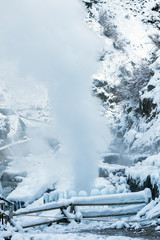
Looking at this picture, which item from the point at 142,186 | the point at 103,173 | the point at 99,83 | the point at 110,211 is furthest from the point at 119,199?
the point at 99,83

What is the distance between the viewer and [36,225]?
7867 millimetres

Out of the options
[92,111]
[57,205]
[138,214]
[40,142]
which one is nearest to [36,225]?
[57,205]

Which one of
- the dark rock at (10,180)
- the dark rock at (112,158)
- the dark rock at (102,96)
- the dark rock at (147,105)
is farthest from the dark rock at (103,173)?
the dark rock at (102,96)

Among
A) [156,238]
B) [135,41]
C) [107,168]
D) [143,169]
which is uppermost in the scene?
[135,41]

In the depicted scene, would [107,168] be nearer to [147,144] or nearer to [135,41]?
[147,144]

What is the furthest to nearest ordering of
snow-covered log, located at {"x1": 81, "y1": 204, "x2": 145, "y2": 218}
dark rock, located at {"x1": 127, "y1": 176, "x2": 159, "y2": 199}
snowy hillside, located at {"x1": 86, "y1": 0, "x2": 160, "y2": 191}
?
snowy hillside, located at {"x1": 86, "y1": 0, "x2": 160, "y2": 191}
dark rock, located at {"x1": 127, "y1": 176, "x2": 159, "y2": 199}
snow-covered log, located at {"x1": 81, "y1": 204, "x2": 145, "y2": 218}

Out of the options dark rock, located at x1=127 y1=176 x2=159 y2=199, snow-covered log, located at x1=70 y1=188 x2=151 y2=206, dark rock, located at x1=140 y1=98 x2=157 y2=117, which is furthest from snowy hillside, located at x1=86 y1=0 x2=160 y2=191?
snow-covered log, located at x1=70 y1=188 x2=151 y2=206

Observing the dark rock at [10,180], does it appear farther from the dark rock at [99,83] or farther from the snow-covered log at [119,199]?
the dark rock at [99,83]

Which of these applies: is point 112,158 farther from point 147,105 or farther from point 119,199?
point 119,199

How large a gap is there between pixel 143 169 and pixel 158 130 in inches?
272

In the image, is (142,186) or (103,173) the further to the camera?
(103,173)

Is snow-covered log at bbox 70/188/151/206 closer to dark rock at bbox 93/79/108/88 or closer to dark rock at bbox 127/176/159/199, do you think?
dark rock at bbox 127/176/159/199

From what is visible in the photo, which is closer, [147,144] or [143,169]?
[143,169]

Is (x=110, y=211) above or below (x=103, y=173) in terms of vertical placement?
below
